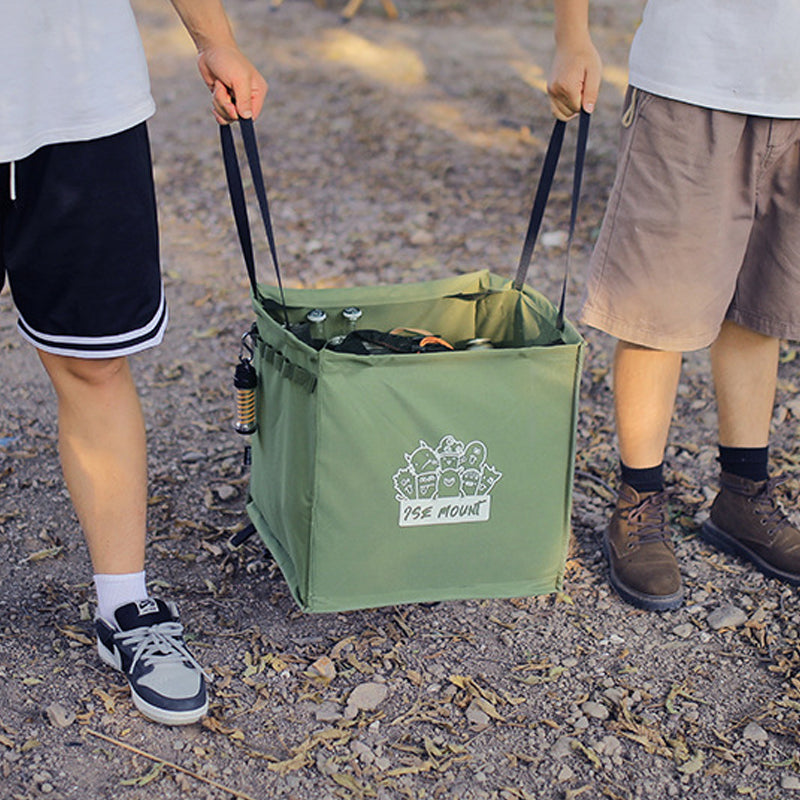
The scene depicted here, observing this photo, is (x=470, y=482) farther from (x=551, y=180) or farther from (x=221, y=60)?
(x=221, y=60)

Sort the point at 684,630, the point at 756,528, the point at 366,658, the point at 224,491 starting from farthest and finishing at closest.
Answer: the point at 224,491 < the point at 756,528 < the point at 684,630 < the point at 366,658

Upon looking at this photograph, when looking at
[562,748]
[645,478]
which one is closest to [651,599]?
[645,478]

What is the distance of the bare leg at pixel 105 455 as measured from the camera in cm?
221

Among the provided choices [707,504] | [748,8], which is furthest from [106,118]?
[707,504]

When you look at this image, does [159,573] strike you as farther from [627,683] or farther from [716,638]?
[716,638]

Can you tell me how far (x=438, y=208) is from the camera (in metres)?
5.51

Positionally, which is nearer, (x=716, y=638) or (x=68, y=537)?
(x=716, y=638)

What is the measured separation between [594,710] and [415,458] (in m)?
0.67

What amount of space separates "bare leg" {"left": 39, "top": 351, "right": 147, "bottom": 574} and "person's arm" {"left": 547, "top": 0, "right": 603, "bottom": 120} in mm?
1116

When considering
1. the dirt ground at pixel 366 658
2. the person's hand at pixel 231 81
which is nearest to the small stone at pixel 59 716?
the dirt ground at pixel 366 658

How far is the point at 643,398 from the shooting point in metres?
2.68

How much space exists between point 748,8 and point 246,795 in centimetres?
191

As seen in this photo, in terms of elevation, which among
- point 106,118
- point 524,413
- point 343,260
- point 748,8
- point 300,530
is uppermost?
point 748,8

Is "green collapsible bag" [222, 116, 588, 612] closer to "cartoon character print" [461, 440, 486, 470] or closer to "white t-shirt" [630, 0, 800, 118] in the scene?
"cartoon character print" [461, 440, 486, 470]
